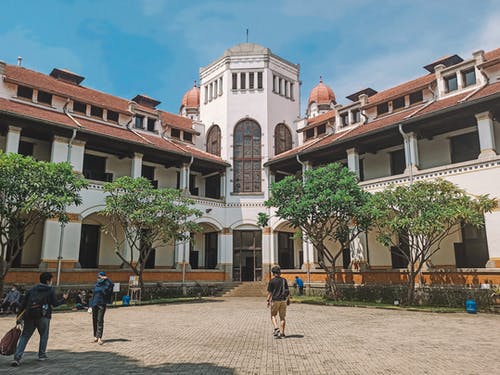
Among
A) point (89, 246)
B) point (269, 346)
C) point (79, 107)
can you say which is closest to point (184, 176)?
point (89, 246)

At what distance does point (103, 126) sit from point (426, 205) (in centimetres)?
1906

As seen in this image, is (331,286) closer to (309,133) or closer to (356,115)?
(356,115)

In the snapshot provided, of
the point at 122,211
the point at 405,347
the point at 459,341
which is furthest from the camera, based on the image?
the point at 122,211

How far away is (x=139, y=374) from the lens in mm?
6461

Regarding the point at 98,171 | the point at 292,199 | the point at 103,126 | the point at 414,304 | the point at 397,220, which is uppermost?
the point at 103,126

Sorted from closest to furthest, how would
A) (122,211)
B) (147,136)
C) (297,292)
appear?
(122,211) → (297,292) → (147,136)

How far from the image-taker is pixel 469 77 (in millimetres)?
22203

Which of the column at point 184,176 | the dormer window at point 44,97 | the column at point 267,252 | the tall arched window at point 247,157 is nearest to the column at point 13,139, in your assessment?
the dormer window at point 44,97

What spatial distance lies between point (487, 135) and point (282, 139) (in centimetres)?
1564

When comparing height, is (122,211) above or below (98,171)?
below

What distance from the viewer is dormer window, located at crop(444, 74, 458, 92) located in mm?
22769

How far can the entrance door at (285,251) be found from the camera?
28.9m

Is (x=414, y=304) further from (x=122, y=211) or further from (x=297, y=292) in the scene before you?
(x=122, y=211)

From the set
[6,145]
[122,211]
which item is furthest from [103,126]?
[122,211]
